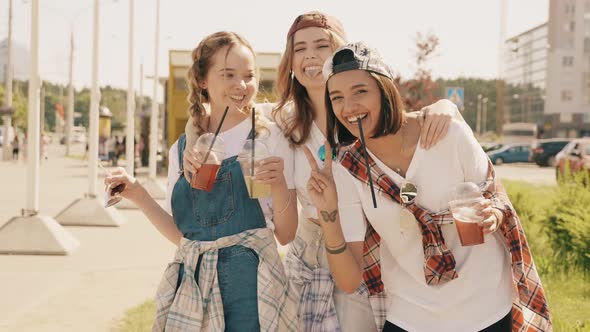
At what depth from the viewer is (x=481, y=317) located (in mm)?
2811

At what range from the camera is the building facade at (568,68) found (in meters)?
97.1

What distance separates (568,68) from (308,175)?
106560 mm

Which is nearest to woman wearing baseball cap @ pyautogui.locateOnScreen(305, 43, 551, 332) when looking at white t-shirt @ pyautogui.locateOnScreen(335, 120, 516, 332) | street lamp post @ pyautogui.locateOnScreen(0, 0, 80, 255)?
white t-shirt @ pyautogui.locateOnScreen(335, 120, 516, 332)

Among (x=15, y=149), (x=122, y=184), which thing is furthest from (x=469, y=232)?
(x=15, y=149)

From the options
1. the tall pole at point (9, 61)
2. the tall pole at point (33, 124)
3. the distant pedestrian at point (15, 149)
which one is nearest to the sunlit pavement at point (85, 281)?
the tall pole at point (33, 124)

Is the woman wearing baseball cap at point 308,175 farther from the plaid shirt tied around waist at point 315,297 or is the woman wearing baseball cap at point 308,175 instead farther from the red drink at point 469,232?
the red drink at point 469,232

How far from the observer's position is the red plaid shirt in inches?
109

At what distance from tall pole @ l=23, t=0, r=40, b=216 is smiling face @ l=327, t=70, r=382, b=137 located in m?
7.37

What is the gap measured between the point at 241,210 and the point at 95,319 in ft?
12.1

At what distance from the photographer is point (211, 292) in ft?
10.4

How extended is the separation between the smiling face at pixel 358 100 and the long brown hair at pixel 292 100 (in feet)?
1.88

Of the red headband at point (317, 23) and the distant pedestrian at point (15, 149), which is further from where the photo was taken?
the distant pedestrian at point (15, 149)

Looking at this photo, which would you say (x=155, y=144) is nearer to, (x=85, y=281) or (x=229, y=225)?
(x=85, y=281)

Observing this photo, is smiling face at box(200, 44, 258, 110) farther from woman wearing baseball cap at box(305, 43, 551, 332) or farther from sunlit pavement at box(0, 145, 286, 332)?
sunlit pavement at box(0, 145, 286, 332)
